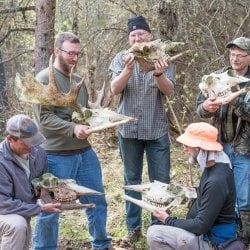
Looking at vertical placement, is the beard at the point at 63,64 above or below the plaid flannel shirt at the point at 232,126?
above

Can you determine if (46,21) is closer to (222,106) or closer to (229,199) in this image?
(222,106)

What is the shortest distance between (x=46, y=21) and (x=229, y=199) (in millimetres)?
4203

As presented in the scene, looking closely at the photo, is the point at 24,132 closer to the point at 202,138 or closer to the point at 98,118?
the point at 98,118

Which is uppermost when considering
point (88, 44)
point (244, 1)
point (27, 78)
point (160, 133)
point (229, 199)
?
point (244, 1)

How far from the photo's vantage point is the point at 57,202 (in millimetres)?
4238

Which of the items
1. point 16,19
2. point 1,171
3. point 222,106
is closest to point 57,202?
point 1,171

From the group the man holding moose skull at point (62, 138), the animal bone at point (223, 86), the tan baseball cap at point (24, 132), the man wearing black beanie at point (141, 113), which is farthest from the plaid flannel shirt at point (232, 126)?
the tan baseball cap at point (24, 132)

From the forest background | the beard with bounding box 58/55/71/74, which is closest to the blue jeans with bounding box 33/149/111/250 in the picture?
the beard with bounding box 58/55/71/74

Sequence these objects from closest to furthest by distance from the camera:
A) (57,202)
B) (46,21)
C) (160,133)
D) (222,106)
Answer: (57,202)
(222,106)
(160,133)
(46,21)

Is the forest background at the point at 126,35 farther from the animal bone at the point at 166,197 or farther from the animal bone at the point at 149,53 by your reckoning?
Answer: the animal bone at the point at 149,53

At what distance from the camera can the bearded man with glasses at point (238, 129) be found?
4.53 m

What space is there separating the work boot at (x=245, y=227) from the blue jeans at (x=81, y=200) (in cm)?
126

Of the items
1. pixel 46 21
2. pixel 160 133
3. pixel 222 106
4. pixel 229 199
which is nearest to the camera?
pixel 229 199

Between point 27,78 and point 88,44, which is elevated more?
point 88,44
